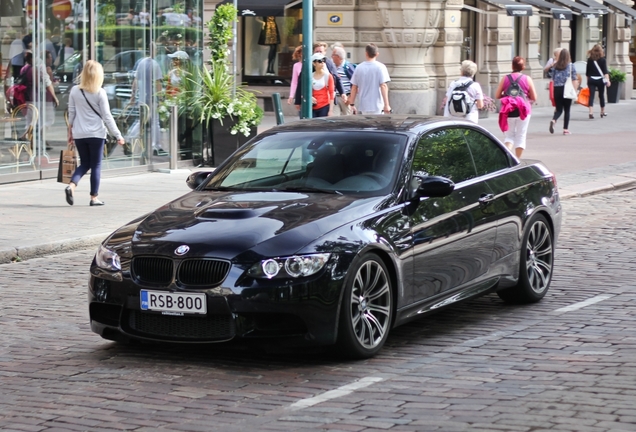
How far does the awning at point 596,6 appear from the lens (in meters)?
37.4

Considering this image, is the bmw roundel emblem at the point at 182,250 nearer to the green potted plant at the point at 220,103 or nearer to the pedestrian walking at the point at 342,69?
the green potted plant at the point at 220,103

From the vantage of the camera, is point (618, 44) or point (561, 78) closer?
point (561, 78)

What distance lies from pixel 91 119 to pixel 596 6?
26457mm

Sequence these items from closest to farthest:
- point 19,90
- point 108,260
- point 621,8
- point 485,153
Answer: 1. point 108,260
2. point 485,153
3. point 19,90
4. point 621,8

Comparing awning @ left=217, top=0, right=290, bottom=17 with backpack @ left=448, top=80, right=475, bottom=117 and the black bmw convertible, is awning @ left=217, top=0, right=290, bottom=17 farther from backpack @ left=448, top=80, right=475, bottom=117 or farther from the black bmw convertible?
the black bmw convertible

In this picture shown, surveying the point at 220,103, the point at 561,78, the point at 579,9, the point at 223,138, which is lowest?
the point at 223,138

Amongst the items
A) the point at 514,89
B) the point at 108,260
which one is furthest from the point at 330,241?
the point at 514,89

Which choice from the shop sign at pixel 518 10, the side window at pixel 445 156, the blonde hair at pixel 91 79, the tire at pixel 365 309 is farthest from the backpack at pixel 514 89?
the shop sign at pixel 518 10

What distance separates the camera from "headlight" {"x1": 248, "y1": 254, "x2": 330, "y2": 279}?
22.7 feet

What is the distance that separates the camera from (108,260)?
7.41 metres

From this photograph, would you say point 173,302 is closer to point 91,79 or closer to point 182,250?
point 182,250

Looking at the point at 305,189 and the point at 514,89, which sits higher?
the point at 514,89

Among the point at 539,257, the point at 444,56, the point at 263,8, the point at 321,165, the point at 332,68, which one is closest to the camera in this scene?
the point at 321,165

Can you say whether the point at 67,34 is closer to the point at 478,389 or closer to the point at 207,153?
the point at 207,153
